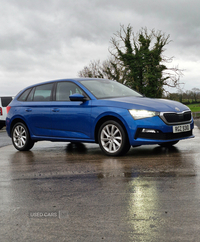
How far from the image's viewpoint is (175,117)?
7340 mm

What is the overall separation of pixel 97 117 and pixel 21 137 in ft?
9.23

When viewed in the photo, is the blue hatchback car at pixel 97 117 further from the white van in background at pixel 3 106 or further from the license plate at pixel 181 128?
the white van in background at pixel 3 106

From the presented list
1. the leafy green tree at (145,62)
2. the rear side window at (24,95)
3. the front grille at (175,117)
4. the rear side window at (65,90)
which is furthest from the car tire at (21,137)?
the leafy green tree at (145,62)

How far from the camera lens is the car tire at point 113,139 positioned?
7.30 meters

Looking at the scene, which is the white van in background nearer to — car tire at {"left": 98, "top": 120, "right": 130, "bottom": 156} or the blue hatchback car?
the blue hatchback car

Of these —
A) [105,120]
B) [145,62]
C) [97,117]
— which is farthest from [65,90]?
[145,62]

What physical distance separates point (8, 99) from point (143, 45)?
30658 mm

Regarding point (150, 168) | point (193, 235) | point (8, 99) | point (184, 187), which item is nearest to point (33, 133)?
point (150, 168)

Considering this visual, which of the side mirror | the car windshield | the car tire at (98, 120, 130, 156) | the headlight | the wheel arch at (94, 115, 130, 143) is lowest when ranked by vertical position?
the car tire at (98, 120, 130, 156)

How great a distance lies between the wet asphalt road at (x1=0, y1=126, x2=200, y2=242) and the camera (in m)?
3.10

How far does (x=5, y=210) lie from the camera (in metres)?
3.85

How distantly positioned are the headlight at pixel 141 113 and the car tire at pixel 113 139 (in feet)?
1.25

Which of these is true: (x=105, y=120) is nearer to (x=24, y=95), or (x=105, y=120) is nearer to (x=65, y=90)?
(x=65, y=90)

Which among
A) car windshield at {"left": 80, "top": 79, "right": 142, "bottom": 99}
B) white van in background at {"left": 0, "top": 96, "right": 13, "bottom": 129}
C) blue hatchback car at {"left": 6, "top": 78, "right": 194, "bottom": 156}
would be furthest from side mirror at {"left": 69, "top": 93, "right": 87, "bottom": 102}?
white van in background at {"left": 0, "top": 96, "right": 13, "bottom": 129}
